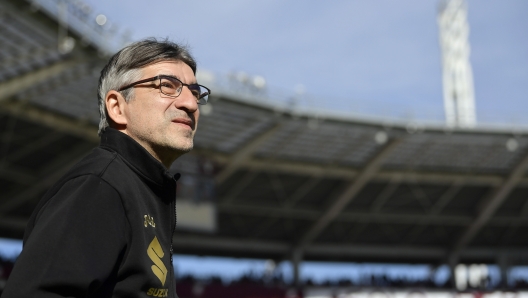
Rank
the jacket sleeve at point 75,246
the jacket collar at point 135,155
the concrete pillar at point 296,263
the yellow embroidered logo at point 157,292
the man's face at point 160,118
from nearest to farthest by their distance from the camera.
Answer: the jacket sleeve at point 75,246 → the yellow embroidered logo at point 157,292 → the jacket collar at point 135,155 → the man's face at point 160,118 → the concrete pillar at point 296,263

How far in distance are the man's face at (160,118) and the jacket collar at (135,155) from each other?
14 cm

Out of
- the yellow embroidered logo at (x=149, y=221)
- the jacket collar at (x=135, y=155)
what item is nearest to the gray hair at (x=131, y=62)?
the jacket collar at (x=135, y=155)

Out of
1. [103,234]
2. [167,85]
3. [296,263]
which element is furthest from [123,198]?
[296,263]

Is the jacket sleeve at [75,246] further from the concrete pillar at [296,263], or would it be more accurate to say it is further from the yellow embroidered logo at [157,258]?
the concrete pillar at [296,263]

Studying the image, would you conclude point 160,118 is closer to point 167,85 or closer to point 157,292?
point 167,85

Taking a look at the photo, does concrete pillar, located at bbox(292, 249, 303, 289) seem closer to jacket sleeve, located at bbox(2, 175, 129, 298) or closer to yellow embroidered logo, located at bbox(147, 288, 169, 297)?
yellow embroidered logo, located at bbox(147, 288, 169, 297)

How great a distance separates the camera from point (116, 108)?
2.40m

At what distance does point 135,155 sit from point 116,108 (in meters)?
0.31

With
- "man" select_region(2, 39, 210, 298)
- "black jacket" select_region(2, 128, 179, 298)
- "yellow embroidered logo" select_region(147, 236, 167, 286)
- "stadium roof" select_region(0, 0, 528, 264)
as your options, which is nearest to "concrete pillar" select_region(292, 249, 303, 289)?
"stadium roof" select_region(0, 0, 528, 264)

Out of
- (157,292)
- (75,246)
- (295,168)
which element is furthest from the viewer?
(295,168)

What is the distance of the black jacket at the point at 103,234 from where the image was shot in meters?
1.67

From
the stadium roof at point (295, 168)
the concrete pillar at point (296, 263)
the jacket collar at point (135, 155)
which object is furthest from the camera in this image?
the concrete pillar at point (296, 263)

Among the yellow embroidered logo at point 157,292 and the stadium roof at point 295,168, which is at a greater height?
the stadium roof at point 295,168

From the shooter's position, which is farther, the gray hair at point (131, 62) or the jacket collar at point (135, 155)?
the gray hair at point (131, 62)
